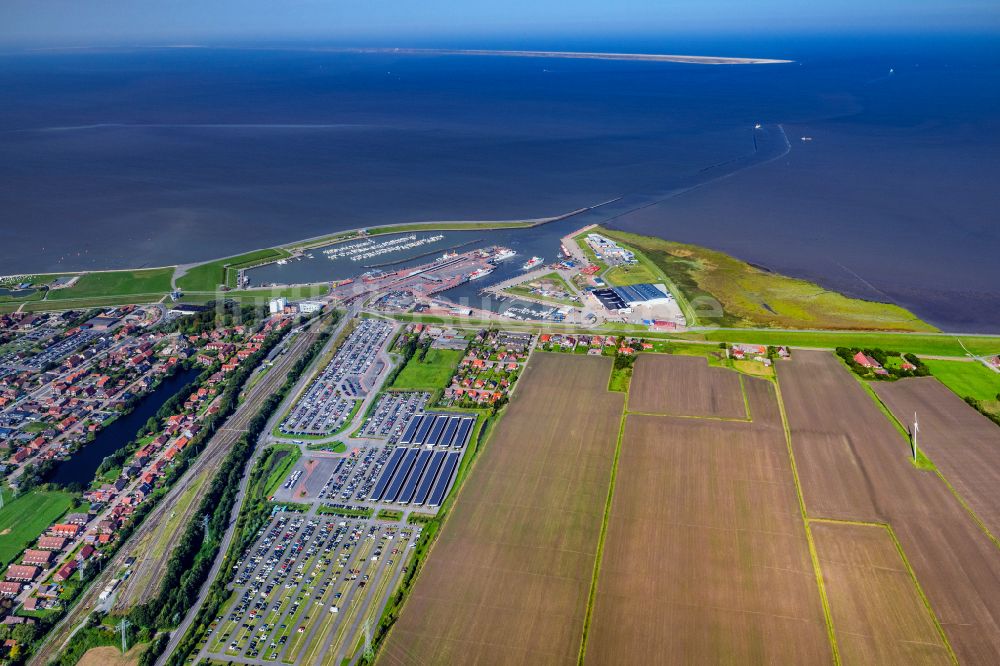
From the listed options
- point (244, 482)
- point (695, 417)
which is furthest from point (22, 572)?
point (695, 417)

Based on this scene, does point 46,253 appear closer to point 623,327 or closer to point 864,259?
point 623,327

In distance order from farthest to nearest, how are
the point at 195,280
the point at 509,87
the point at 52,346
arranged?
the point at 509,87
the point at 195,280
the point at 52,346

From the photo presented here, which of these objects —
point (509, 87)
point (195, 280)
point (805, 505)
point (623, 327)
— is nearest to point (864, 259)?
point (623, 327)

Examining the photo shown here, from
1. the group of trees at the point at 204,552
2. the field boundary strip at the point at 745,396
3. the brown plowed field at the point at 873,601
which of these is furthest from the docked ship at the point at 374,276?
the brown plowed field at the point at 873,601

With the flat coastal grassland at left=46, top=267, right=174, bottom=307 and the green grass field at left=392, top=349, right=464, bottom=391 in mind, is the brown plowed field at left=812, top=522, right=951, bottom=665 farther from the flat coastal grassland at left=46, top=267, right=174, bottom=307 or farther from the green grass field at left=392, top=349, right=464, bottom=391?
Result: the flat coastal grassland at left=46, top=267, right=174, bottom=307

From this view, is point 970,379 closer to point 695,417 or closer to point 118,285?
point 695,417

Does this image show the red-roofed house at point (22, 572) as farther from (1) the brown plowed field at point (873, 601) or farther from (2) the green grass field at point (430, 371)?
(1) the brown plowed field at point (873, 601)
